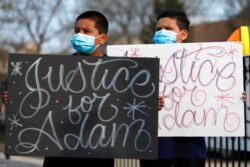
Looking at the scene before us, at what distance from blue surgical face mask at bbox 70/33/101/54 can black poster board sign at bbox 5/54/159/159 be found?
339mm

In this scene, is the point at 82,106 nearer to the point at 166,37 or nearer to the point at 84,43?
the point at 84,43

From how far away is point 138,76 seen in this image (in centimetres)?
387

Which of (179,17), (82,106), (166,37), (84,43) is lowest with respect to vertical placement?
(82,106)

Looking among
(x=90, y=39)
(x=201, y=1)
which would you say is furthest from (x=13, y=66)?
(x=201, y=1)

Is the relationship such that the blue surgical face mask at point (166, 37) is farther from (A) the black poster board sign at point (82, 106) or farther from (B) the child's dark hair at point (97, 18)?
(A) the black poster board sign at point (82, 106)

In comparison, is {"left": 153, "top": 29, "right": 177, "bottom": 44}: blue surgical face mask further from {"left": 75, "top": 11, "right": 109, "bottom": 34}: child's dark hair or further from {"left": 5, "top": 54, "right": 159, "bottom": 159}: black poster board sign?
{"left": 5, "top": 54, "right": 159, "bottom": 159}: black poster board sign

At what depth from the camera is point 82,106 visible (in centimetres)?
384

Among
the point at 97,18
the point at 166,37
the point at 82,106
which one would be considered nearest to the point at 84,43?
the point at 97,18

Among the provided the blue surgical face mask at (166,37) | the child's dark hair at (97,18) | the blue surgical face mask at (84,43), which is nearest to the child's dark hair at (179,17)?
the blue surgical face mask at (166,37)

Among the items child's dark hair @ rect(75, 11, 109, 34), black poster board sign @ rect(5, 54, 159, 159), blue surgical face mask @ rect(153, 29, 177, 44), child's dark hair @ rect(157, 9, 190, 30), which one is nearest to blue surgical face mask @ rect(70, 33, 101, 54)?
child's dark hair @ rect(75, 11, 109, 34)

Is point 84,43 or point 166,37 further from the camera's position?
point 166,37

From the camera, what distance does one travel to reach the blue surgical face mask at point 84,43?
419 cm

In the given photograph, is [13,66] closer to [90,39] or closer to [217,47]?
[90,39]

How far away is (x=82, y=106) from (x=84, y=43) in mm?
570
